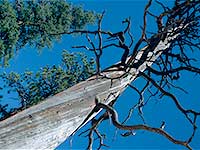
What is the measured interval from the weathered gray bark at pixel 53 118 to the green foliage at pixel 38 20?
10190 millimetres

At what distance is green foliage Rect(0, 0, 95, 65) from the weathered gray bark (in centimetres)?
1019

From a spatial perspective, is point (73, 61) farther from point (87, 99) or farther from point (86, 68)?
point (87, 99)

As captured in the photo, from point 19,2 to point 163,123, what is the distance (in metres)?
12.2

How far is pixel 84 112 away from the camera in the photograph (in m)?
3.09

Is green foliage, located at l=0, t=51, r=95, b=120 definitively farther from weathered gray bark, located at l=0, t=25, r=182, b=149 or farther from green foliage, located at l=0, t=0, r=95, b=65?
weathered gray bark, located at l=0, t=25, r=182, b=149

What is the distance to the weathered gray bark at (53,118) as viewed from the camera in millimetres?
2348

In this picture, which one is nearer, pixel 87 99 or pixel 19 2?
pixel 87 99

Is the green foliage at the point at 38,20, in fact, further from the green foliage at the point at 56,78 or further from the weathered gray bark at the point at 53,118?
the weathered gray bark at the point at 53,118

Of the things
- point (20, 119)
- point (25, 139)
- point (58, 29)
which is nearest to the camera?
point (25, 139)

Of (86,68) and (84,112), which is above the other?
(86,68)

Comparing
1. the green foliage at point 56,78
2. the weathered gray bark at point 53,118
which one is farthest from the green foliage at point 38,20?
the weathered gray bark at point 53,118

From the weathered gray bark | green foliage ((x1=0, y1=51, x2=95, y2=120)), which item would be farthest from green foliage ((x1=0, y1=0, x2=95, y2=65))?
the weathered gray bark

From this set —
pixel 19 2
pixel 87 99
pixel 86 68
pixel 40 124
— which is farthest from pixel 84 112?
pixel 19 2

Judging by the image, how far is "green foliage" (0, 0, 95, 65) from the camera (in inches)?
524
